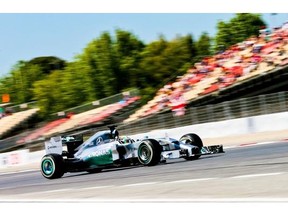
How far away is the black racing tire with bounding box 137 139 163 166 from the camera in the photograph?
29.5 feet

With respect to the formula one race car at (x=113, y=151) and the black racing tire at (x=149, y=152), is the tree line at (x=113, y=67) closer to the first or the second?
the formula one race car at (x=113, y=151)

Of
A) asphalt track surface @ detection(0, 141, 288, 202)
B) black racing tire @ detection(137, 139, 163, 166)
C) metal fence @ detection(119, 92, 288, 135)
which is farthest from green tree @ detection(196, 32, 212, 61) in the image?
asphalt track surface @ detection(0, 141, 288, 202)

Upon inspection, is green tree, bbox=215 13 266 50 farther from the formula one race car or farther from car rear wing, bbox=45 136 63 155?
car rear wing, bbox=45 136 63 155

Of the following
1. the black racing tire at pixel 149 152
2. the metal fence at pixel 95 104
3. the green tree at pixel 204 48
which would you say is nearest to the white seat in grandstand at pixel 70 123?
the metal fence at pixel 95 104

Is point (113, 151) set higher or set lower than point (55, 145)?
lower

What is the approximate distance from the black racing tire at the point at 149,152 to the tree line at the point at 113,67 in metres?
5.88

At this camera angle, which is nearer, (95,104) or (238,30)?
(95,104)

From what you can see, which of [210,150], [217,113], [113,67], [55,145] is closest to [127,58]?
[113,67]

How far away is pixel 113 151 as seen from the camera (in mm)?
9547

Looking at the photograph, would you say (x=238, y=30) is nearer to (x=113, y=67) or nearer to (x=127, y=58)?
(x=127, y=58)

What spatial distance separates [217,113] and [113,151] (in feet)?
23.5

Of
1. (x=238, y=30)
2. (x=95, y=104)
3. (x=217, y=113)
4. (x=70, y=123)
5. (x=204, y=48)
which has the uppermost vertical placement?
(x=238, y=30)
